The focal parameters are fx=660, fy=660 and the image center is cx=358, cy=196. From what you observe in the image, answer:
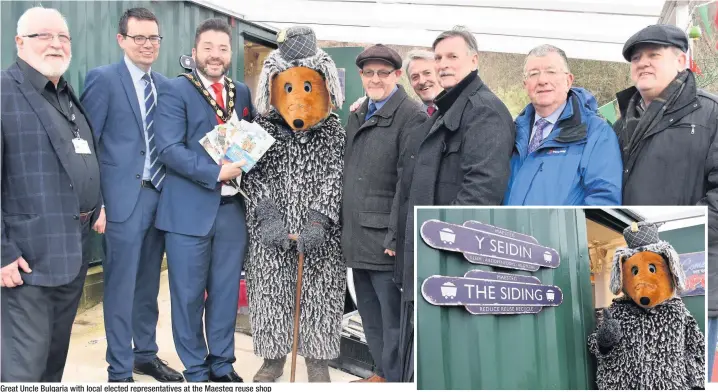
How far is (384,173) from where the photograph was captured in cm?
348

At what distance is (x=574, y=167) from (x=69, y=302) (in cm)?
239

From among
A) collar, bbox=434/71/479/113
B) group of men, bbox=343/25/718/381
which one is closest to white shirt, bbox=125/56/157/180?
group of men, bbox=343/25/718/381

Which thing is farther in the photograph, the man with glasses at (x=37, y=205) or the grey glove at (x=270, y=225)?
the grey glove at (x=270, y=225)

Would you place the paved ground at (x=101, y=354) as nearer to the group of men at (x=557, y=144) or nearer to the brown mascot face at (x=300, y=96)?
the group of men at (x=557, y=144)

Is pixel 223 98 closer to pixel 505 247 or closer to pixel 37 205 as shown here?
pixel 37 205

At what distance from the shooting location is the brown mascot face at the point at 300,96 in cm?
358

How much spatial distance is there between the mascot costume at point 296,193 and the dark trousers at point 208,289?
117 millimetres

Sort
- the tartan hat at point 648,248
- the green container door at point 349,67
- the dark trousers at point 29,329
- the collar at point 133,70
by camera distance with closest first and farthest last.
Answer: the tartan hat at point 648,248
the dark trousers at point 29,329
the collar at point 133,70
the green container door at point 349,67

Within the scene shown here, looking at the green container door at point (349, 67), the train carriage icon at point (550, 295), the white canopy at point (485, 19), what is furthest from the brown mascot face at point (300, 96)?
the green container door at point (349, 67)

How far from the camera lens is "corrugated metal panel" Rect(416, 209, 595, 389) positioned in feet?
9.12

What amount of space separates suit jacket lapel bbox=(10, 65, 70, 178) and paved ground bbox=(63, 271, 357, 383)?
1.42 meters

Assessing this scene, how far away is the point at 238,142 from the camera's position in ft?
11.5

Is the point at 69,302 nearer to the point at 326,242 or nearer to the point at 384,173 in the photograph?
the point at 326,242

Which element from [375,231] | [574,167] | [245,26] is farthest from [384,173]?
[245,26]
